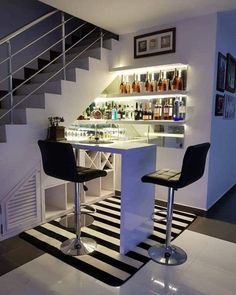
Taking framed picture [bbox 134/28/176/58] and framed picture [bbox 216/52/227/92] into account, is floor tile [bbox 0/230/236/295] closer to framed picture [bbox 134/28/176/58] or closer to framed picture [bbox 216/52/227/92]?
framed picture [bbox 216/52/227/92]

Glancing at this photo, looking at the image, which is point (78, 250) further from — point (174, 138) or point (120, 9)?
point (120, 9)

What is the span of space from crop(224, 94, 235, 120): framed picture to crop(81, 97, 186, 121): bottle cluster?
30.6 inches

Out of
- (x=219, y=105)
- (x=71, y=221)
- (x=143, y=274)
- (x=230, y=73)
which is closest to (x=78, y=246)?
(x=71, y=221)

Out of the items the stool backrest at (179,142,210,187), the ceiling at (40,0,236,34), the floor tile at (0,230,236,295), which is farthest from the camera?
the ceiling at (40,0,236,34)

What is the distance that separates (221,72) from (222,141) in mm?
942

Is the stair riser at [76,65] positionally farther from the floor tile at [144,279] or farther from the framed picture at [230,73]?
the floor tile at [144,279]

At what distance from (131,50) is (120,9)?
2.67ft

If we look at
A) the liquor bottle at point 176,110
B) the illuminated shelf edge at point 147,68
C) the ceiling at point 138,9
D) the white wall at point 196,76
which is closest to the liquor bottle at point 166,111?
the liquor bottle at point 176,110

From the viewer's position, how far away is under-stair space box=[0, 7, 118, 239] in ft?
7.96

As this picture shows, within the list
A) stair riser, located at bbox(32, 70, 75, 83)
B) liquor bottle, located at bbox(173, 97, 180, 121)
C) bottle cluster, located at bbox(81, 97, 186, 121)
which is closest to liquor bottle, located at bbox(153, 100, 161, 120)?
bottle cluster, located at bbox(81, 97, 186, 121)

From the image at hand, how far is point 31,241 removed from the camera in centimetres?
239

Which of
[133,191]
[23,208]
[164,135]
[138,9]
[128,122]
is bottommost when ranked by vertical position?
[23,208]

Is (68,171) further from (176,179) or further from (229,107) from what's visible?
(229,107)

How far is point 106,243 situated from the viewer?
7.79 ft
